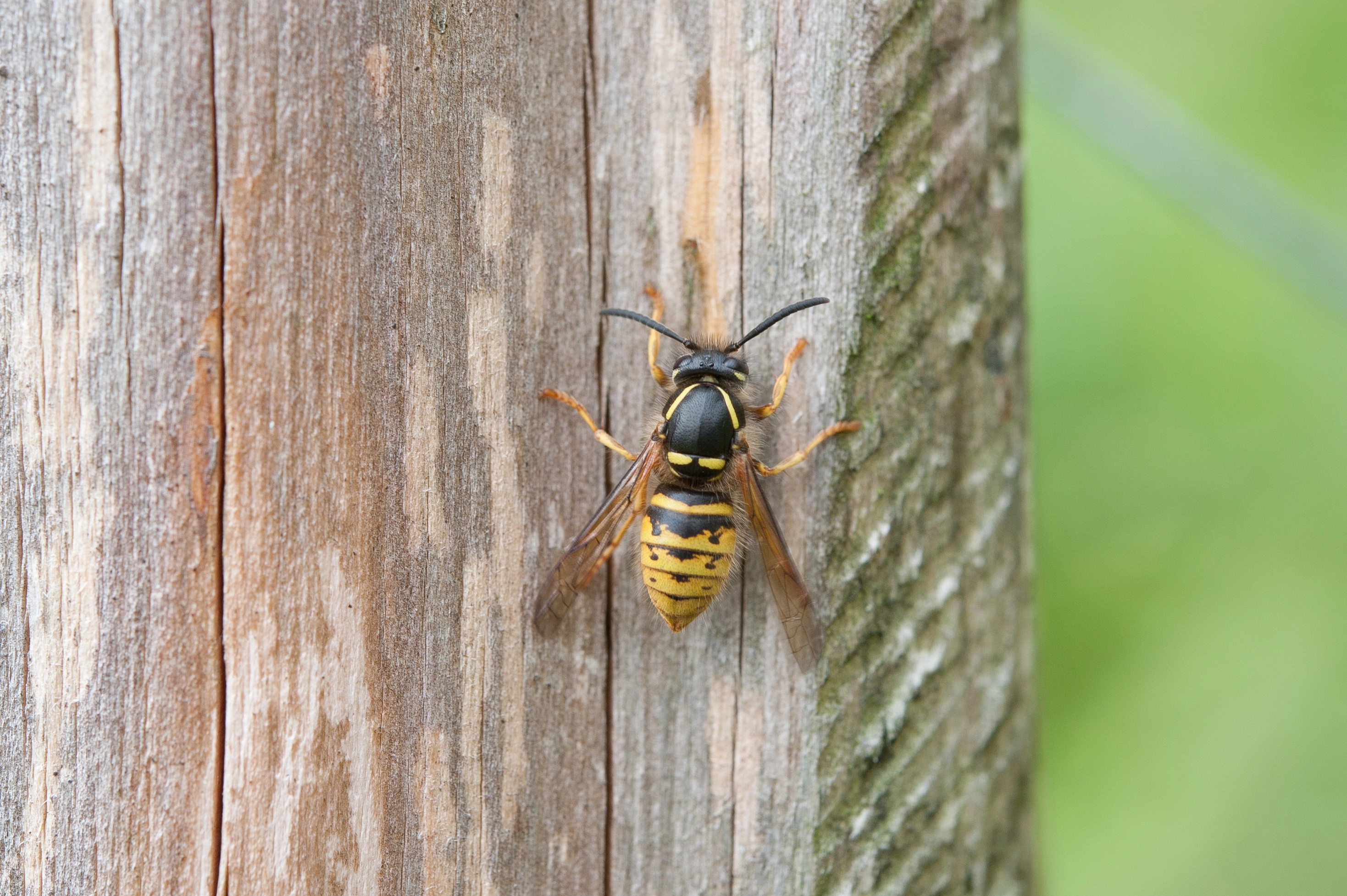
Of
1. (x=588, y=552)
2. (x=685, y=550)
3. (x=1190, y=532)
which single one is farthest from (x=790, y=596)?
(x=1190, y=532)

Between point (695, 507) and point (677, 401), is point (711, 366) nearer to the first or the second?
point (677, 401)

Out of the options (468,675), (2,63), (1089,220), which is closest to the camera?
(2,63)

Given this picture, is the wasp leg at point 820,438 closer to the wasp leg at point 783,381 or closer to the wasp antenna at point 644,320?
the wasp leg at point 783,381

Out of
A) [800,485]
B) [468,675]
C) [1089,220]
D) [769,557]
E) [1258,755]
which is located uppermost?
[1089,220]

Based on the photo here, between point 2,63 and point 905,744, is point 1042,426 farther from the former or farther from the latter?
point 2,63

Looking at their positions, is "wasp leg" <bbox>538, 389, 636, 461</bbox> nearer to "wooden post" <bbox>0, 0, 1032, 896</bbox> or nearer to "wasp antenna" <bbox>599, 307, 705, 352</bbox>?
"wooden post" <bbox>0, 0, 1032, 896</bbox>

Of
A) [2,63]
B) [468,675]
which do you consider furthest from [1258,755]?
[2,63]

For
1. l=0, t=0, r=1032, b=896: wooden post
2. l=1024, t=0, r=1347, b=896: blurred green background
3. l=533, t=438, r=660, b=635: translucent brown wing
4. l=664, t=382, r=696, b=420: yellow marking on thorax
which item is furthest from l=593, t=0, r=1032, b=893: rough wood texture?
l=1024, t=0, r=1347, b=896: blurred green background

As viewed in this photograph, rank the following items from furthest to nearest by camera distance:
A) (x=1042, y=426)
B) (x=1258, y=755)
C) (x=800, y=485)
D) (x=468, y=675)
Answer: (x=1042, y=426), (x=1258, y=755), (x=800, y=485), (x=468, y=675)
